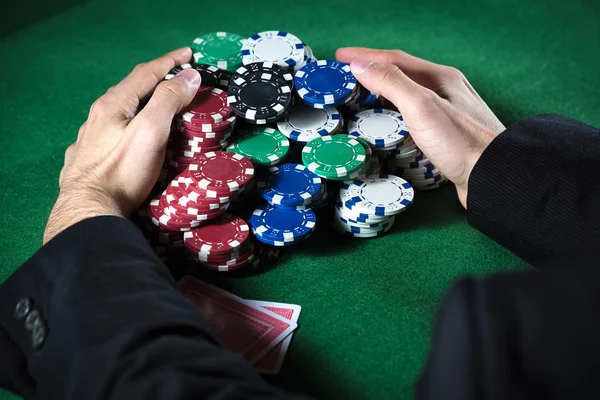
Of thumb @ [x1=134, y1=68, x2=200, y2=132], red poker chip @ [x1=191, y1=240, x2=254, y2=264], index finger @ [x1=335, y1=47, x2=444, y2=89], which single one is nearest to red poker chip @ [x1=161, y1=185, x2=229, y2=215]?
red poker chip @ [x1=191, y1=240, x2=254, y2=264]

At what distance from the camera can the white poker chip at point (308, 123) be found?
2.26m

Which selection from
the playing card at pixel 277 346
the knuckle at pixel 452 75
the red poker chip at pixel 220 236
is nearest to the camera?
the playing card at pixel 277 346

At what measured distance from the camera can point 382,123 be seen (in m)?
2.34

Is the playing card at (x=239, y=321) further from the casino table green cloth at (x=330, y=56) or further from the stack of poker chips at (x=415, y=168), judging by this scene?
the stack of poker chips at (x=415, y=168)

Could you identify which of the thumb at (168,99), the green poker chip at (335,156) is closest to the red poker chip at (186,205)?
the thumb at (168,99)

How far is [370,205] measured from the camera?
2062 millimetres

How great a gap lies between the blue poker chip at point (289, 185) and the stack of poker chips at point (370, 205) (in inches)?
3.9

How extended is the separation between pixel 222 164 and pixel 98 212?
457mm

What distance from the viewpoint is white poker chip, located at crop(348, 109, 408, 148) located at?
7.43 feet

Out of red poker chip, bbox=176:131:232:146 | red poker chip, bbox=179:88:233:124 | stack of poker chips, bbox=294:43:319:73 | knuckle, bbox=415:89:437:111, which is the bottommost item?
red poker chip, bbox=176:131:232:146

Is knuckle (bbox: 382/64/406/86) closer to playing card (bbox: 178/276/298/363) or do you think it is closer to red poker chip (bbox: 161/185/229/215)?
red poker chip (bbox: 161/185/229/215)

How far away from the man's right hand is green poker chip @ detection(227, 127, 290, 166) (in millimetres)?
315

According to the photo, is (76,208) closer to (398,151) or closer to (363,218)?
(363,218)

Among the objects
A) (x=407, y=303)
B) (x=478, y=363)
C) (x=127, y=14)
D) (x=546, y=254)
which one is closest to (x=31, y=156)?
(x=127, y=14)
